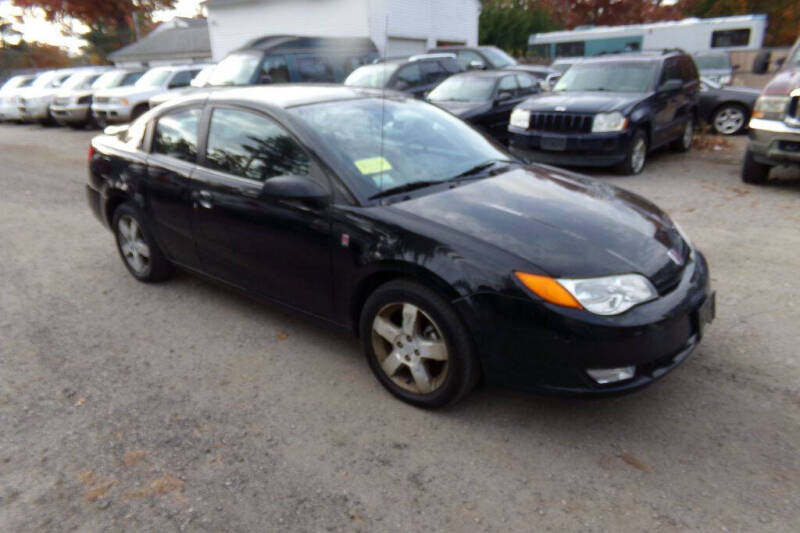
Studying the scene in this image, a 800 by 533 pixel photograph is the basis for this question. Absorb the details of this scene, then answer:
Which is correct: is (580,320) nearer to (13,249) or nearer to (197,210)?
(197,210)

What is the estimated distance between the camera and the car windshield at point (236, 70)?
12898 mm

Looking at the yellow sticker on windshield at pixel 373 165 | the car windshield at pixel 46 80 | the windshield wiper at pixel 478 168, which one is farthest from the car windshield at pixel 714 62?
the car windshield at pixel 46 80

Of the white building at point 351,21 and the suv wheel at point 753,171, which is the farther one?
the white building at point 351,21

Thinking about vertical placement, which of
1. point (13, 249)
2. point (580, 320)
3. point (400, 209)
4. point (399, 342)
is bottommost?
point (13, 249)

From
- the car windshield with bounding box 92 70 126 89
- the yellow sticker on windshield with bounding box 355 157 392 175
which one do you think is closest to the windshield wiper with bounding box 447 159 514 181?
the yellow sticker on windshield with bounding box 355 157 392 175

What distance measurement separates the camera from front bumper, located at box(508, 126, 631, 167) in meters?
8.25

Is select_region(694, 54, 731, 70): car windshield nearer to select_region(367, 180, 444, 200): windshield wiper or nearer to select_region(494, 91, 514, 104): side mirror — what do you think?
select_region(494, 91, 514, 104): side mirror

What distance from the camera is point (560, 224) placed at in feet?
10.2

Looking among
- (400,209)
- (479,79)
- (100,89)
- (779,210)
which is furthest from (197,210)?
(100,89)

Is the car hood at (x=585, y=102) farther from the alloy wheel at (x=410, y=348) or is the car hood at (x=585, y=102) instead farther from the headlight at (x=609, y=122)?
the alloy wheel at (x=410, y=348)

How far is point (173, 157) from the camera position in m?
4.35

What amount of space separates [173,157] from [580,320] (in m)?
3.13

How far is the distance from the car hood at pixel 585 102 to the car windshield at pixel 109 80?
13.1 meters

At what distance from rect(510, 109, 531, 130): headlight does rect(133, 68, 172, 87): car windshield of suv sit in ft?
34.9
